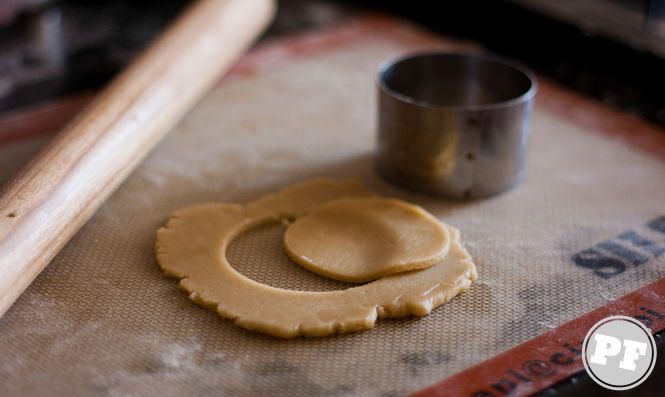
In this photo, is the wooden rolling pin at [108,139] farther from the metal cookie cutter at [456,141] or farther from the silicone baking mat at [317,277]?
the metal cookie cutter at [456,141]

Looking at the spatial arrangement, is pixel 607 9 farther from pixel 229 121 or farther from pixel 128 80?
pixel 128 80

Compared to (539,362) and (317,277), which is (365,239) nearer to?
(317,277)

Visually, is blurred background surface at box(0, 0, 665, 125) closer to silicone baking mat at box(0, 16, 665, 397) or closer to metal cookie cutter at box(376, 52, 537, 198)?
silicone baking mat at box(0, 16, 665, 397)

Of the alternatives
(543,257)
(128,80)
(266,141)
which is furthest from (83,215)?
(543,257)

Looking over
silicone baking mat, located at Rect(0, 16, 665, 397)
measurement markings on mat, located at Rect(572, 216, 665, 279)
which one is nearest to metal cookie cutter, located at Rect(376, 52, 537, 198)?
silicone baking mat, located at Rect(0, 16, 665, 397)

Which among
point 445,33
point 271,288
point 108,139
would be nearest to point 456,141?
point 271,288
